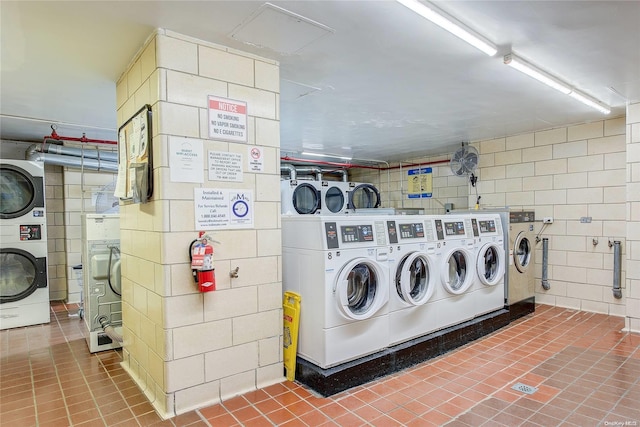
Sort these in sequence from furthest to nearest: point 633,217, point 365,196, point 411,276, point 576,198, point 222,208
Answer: point 365,196
point 576,198
point 633,217
point 411,276
point 222,208

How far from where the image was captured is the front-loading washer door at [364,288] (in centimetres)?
279

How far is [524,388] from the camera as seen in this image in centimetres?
270

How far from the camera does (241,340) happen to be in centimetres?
263

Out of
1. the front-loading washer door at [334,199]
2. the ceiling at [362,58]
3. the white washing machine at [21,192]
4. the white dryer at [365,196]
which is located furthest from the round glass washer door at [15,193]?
the white dryer at [365,196]

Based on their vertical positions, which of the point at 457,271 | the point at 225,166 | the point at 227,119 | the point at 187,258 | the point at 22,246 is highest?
the point at 227,119

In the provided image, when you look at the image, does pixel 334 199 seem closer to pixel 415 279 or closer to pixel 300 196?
pixel 300 196

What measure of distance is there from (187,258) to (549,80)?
3.39 metres

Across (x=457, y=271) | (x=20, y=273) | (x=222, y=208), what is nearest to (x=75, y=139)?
(x=20, y=273)

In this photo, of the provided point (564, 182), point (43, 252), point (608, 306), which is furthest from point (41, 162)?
point (608, 306)

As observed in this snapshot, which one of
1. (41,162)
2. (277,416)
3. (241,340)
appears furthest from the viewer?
(41,162)

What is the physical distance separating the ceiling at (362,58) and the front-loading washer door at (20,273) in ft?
5.39

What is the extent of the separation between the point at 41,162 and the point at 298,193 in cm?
377

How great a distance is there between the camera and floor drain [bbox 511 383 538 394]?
2.65 meters

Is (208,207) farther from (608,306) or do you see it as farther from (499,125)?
(608,306)
